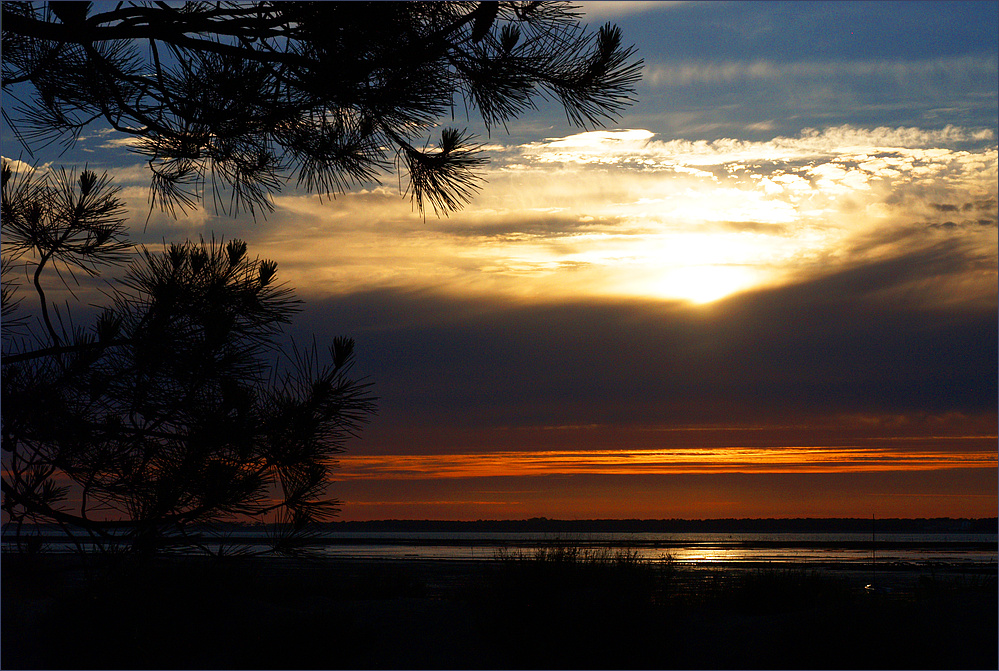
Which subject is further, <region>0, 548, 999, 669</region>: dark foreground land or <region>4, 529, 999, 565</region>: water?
<region>4, 529, 999, 565</region>: water

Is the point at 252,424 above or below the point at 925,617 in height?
above

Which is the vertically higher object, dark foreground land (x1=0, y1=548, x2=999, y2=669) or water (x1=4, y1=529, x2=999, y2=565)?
dark foreground land (x1=0, y1=548, x2=999, y2=669)

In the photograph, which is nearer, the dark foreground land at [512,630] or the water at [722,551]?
the dark foreground land at [512,630]

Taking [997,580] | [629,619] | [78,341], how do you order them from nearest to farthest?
1. [78,341]
2. [629,619]
3. [997,580]

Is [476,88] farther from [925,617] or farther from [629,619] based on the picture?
[925,617]

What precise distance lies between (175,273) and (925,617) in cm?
864

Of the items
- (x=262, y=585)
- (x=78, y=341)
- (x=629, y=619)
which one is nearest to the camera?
(x=78, y=341)

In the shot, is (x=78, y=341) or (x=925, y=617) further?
(x=925, y=617)

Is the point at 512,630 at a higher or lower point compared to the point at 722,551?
higher

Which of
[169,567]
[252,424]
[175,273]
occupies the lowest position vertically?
[169,567]

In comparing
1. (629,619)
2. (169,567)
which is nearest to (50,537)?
(169,567)

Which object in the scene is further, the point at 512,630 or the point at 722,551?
the point at 722,551

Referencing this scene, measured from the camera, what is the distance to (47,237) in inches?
196

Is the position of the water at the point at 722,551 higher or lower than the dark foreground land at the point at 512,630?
lower
